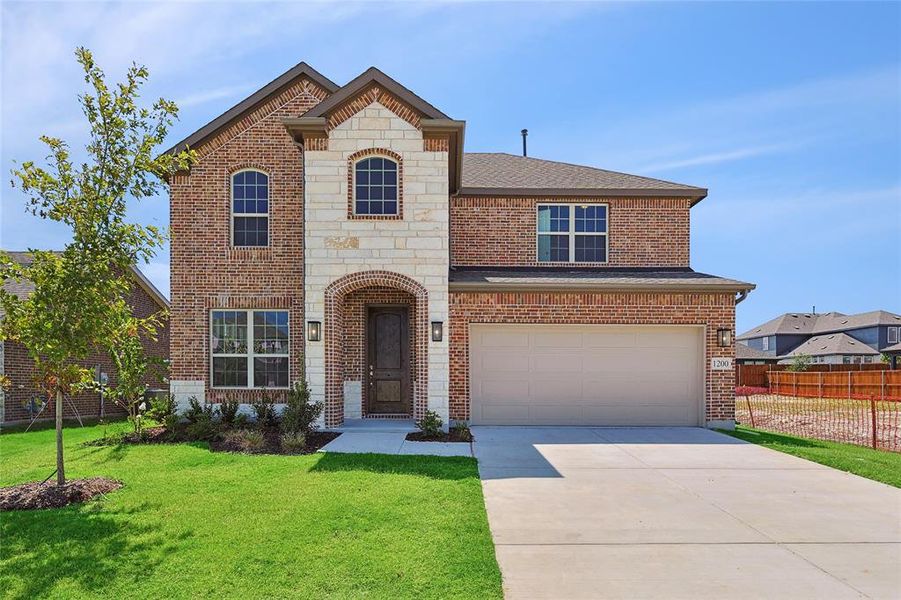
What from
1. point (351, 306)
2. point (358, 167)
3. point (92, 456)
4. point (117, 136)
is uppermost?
point (358, 167)

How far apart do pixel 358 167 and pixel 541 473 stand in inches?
284

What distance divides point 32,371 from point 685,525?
17.2m

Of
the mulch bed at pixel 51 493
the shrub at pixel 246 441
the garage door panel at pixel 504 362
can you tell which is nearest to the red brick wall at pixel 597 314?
the garage door panel at pixel 504 362

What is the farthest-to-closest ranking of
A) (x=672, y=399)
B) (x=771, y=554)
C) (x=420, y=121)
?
(x=672, y=399)
(x=420, y=121)
(x=771, y=554)

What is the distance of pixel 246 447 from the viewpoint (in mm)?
9617

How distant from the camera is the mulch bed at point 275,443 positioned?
9.50m

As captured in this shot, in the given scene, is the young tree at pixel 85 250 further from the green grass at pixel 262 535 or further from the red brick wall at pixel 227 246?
the red brick wall at pixel 227 246

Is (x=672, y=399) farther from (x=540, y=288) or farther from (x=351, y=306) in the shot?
(x=351, y=306)

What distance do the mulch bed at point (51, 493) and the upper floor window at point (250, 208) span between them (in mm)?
6639

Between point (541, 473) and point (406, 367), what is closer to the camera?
point (541, 473)

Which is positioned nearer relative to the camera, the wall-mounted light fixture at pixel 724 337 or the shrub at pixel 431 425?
the shrub at pixel 431 425

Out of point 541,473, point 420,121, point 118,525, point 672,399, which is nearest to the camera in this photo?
point 118,525

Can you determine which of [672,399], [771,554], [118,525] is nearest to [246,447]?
[118,525]

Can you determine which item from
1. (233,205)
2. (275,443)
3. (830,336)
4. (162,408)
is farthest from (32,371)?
(830,336)
